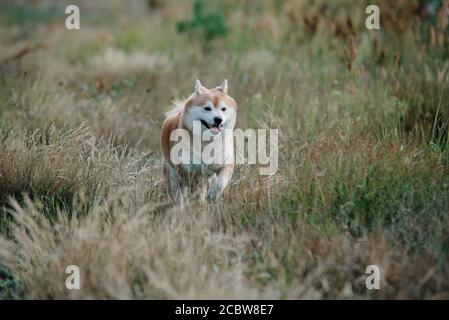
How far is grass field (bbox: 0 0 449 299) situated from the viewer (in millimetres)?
4422

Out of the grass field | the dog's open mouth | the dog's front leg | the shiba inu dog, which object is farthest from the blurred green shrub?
the dog's front leg

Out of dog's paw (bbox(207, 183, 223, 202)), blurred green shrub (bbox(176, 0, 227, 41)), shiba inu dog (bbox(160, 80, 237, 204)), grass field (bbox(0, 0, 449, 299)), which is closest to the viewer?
grass field (bbox(0, 0, 449, 299))

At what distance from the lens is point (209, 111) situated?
596 cm

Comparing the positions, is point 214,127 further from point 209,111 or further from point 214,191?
point 214,191

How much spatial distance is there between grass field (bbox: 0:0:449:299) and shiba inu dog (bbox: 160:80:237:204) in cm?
17

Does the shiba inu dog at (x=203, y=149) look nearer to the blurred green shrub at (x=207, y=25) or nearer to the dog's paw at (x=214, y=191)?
the dog's paw at (x=214, y=191)

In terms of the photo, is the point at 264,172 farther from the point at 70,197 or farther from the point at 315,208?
the point at 70,197

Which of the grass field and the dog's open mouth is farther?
the dog's open mouth

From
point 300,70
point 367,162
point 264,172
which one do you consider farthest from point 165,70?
point 367,162

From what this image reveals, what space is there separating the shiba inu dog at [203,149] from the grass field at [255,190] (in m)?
0.17

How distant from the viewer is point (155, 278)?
427cm

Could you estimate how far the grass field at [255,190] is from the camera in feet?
14.5

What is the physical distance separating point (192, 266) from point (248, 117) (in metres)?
3.64

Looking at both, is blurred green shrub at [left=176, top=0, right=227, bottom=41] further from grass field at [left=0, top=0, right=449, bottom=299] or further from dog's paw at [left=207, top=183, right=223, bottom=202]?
dog's paw at [left=207, top=183, right=223, bottom=202]
